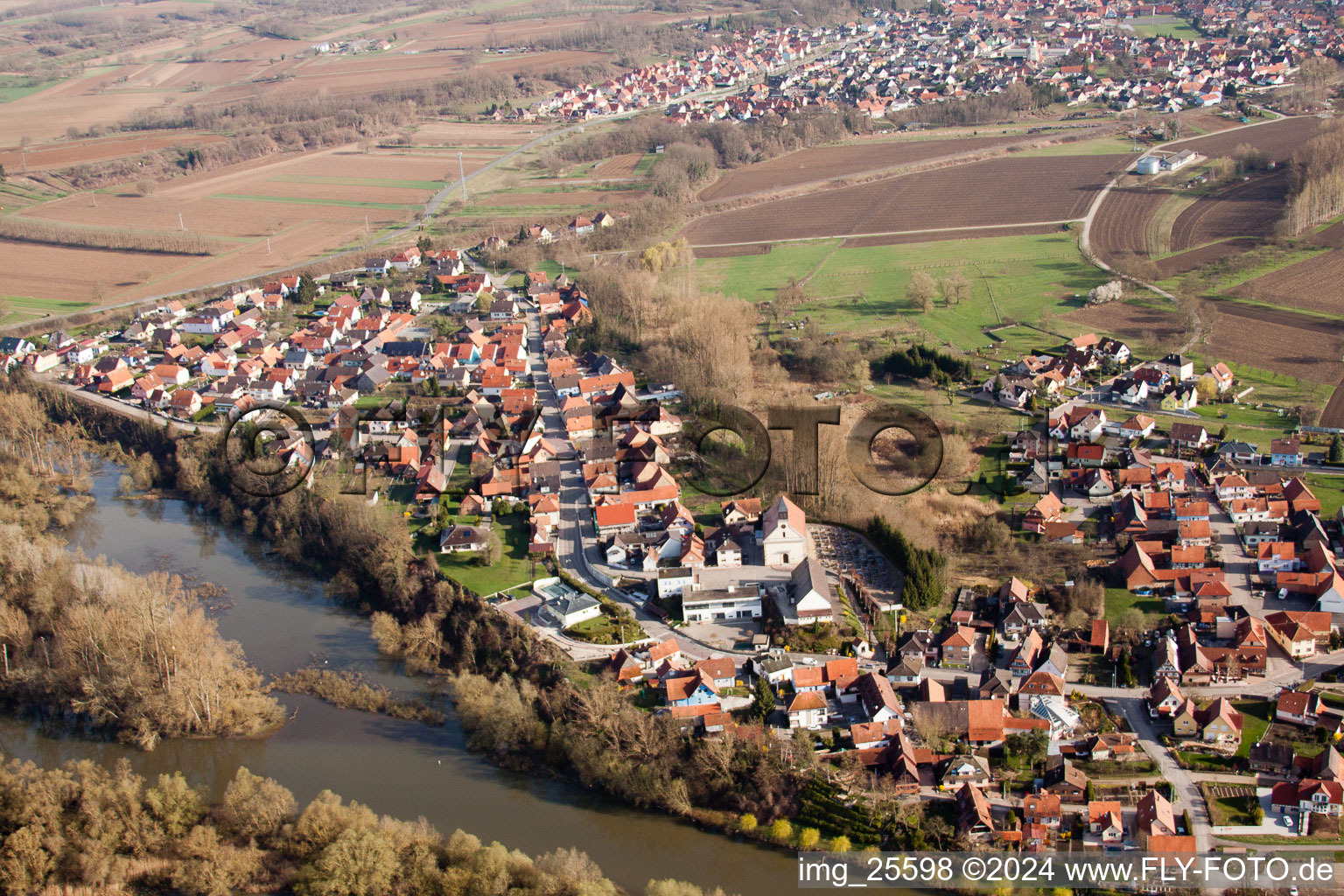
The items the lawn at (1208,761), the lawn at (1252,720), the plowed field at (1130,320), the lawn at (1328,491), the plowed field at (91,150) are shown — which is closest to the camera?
the lawn at (1208,761)

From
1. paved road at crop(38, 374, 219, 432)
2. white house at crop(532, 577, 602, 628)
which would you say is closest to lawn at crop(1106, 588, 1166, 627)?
white house at crop(532, 577, 602, 628)

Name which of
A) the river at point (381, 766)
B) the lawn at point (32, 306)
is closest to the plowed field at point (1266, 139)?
the river at point (381, 766)

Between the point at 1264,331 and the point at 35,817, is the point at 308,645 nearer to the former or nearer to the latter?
the point at 35,817

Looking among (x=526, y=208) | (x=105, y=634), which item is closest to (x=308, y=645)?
(x=105, y=634)

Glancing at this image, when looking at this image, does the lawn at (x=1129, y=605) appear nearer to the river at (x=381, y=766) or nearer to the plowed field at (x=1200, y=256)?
the river at (x=381, y=766)

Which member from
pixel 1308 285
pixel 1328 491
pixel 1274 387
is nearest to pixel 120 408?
pixel 1328 491

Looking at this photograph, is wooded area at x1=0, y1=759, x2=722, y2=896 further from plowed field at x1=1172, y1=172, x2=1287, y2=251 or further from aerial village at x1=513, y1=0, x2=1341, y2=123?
aerial village at x1=513, y1=0, x2=1341, y2=123

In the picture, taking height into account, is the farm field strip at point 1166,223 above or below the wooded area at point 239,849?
above
